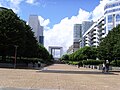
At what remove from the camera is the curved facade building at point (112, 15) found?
141 m

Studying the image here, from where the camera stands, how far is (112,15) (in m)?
142

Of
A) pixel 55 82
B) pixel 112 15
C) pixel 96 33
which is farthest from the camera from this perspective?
pixel 96 33

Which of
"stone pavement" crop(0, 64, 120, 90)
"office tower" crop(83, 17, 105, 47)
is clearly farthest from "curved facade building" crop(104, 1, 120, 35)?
"stone pavement" crop(0, 64, 120, 90)

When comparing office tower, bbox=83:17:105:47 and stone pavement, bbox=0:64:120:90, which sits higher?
office tower, bbox=83:17:105:47

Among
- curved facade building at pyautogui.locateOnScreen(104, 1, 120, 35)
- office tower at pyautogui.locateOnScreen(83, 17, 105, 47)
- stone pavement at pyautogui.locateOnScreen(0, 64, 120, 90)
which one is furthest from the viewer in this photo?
office tower at pyautogui.locateOnScreen(83, 17, 105, 47)

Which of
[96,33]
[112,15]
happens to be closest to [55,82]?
[112,15]

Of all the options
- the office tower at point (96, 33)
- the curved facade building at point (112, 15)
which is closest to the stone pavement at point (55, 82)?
the curved facade building at point (112, 15)

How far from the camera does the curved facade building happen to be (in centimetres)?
14062

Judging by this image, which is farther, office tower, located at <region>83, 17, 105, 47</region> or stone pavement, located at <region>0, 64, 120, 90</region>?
office tower, located at <region>83, 17, 105, 47</region>

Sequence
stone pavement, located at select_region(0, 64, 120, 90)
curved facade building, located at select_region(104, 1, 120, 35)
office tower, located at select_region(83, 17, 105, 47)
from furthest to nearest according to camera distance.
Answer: office tower, located at select_region(83, 17, 105, 47), curved facade building, located at select_region(104, 1, 120, 35), stone pavement, located at select_region(0, 64, 120, 90)

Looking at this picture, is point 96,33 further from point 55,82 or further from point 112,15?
point 55,82

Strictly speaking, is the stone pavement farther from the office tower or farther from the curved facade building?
A: the office tower

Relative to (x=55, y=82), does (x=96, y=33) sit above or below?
above

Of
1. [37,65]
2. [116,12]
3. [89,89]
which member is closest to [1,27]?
[37,65]
